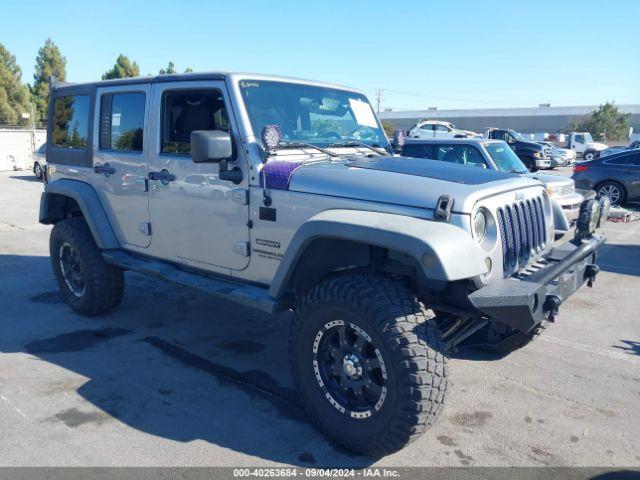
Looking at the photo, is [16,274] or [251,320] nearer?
[251,320]

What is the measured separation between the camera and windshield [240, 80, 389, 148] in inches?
158

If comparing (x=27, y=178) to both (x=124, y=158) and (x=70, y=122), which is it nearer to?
(x=70, y=122)

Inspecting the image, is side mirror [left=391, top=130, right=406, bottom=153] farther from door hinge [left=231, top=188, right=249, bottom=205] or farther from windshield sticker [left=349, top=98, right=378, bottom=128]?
door hinge [left=231, top=188, right=249, bottom=205]

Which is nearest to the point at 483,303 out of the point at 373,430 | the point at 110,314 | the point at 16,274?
the point at 373,430

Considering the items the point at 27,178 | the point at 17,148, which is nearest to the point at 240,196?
the point at 27,178

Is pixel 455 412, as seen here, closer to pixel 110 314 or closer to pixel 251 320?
pixel 251 320

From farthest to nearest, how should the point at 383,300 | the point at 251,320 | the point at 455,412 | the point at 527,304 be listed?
the point at 251,320
the point at 455,412
the point at 383,300
the point at 527,304

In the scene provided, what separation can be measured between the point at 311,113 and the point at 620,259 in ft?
20.4

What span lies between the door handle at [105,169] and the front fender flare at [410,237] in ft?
8.02

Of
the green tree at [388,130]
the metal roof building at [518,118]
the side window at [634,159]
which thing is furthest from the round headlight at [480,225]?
the metal roof building at [518,118]

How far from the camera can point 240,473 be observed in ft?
10.0

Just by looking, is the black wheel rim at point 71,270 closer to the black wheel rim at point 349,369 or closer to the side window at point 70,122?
the side window at point 70,122

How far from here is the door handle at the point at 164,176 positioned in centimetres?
440

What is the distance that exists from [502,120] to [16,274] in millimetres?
69272
